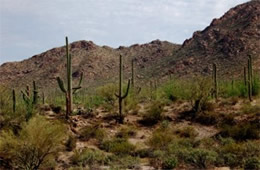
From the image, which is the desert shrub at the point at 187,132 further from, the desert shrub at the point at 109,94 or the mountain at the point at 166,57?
the mountain at the point at 166,57

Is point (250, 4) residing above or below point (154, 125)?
above

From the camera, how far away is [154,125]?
66.5 feet

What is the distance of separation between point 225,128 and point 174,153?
14.2 feet

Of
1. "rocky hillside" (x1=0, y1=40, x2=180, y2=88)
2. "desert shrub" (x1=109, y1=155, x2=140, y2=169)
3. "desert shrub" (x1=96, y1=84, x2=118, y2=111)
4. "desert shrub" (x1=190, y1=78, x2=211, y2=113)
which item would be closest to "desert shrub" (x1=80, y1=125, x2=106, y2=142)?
"desert shrub" (x1=109, y1=155, x2=140, y2=169)

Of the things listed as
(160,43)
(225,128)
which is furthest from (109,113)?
(160,43)

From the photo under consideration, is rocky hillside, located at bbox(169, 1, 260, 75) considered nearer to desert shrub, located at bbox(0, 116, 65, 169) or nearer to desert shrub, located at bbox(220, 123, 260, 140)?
desert shrub, located at bbox(220, 123, 260, 140)

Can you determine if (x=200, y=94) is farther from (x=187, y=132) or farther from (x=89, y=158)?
(x=89, y=158)

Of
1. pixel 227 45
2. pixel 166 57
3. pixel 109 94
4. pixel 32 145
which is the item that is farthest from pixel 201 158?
pixel 166 57

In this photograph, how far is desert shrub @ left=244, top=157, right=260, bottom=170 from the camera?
12.7 metres

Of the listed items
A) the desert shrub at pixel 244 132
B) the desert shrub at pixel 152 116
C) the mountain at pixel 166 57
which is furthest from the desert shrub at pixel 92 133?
the mountain at pixel 166 57

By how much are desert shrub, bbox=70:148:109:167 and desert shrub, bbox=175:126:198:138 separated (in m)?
4.89

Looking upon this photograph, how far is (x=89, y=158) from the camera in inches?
575

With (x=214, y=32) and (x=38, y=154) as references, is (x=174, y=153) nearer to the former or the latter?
(x=38, y=154)

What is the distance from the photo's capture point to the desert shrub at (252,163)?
12747 millimetres
